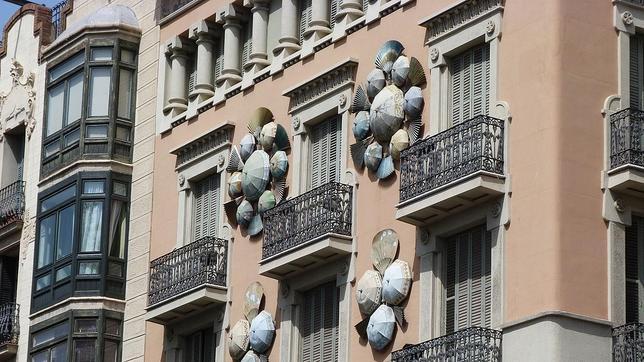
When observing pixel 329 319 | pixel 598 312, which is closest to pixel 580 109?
pixel 598 312

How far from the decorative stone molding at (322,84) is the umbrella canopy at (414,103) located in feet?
7.13

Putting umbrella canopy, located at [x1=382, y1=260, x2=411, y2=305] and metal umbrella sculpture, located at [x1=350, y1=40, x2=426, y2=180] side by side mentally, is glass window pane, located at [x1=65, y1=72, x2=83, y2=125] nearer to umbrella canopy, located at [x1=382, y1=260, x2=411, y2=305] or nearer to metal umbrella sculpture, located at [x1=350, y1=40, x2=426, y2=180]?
metal umbrella sculpture, located at [x1=350, y1=40, x2=426, y2=180]

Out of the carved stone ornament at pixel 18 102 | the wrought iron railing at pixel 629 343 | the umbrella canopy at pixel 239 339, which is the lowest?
the wrought iron railing at pixel 629 343

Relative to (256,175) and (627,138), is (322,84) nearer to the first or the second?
(256,175)

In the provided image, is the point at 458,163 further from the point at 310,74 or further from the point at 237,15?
the point at 237,15

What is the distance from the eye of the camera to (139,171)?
143ft

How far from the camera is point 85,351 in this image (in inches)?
1672

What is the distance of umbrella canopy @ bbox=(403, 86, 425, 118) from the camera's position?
34.7 meters

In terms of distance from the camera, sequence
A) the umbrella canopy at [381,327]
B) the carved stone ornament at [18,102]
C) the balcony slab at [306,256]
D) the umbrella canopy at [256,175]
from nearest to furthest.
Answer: the umbrella canopy at [381,327] → the balcony slab at [306,256] → the umbrella canopy at [256,175] → the carved stone ornament at [18,102]

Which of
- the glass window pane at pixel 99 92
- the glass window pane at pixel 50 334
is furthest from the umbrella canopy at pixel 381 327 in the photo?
the glass window pane at pixel 99 92

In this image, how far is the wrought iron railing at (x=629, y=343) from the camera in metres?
30.5

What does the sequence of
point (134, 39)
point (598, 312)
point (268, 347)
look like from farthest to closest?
point (134, 39) < point (268, 347) < point (598, 312)

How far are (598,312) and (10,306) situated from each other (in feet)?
62.1

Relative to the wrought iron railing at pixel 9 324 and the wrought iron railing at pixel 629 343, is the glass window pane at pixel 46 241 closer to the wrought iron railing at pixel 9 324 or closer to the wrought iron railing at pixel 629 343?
the wrought iron railing at pixel 9 324
